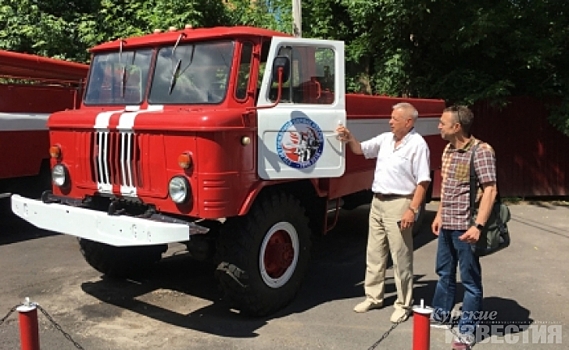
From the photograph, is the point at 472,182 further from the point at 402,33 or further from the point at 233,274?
the point at 402,33

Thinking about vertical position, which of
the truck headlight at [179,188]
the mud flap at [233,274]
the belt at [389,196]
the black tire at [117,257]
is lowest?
the black tire at [117,257]

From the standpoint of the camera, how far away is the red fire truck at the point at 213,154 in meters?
4.41

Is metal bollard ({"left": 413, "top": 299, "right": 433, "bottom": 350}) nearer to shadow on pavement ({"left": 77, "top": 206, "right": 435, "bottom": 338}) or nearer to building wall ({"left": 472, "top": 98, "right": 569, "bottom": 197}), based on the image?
shadow on pavement ({"left": 77, "top": 206, "right": 435, "bottom": 338})

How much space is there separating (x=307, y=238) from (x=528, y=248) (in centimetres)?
371

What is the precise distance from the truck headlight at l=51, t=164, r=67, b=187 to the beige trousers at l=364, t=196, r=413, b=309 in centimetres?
276

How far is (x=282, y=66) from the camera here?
4.71 metres

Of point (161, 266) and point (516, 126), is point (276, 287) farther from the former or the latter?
point (516, 126)

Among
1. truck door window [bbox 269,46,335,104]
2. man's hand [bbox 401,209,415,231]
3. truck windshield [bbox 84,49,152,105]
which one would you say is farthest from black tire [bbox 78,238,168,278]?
man's hand [bbox 401,209,415,231]

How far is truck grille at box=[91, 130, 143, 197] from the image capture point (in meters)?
4.73

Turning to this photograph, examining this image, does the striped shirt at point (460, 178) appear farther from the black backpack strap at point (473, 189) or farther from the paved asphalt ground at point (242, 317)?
the paved asphalt ground at point (242, 317)

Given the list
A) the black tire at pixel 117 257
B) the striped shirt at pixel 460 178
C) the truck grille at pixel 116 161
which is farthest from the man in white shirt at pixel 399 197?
the black tire at pixel 117 257

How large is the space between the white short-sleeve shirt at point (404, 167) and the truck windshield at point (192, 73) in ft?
4.76

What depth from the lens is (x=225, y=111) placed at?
447 centimetres

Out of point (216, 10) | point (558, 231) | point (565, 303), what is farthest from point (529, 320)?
point (216, 10)
